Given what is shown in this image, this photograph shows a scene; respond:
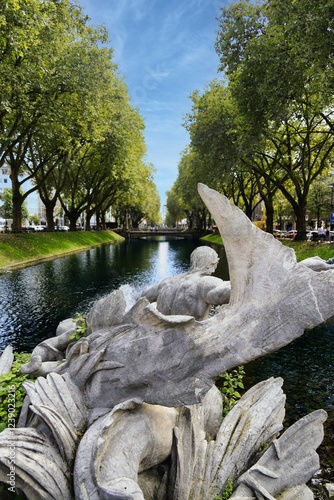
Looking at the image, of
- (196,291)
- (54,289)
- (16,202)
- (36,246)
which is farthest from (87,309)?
(16,202)

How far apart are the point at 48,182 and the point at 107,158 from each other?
1121 centimetres

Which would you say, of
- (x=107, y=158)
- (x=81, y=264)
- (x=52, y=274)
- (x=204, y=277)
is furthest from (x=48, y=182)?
(x=204, y=277)

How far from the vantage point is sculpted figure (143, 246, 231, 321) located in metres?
4.22

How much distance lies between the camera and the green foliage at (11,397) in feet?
12.9

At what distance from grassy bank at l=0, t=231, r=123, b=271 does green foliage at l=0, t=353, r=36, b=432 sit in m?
18.3

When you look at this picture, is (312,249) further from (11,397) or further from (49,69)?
(11,397)

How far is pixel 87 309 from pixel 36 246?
55.1ft

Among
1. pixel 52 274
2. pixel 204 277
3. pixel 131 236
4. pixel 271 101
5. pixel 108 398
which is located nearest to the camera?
pixel 108 398

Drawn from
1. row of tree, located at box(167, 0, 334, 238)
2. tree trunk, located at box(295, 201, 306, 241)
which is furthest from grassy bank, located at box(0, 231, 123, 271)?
tree trunk, located at box(295, 201, 306, 241)

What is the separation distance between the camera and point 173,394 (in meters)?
3.49

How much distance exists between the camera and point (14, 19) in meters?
14.4

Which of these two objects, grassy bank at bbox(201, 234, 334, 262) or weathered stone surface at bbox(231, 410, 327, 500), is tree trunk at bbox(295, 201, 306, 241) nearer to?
grassy bank at bbox(201, 234, 334, 262)

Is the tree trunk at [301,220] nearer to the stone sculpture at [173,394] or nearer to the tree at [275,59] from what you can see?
the tree at [275,59]

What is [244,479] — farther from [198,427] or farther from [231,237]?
[231,237]
